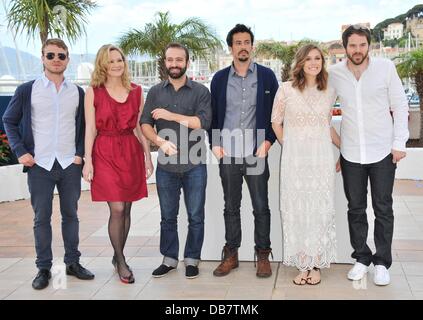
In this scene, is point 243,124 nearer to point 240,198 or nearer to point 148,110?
point 240,198

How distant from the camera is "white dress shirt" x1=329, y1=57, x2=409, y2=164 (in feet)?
13.3

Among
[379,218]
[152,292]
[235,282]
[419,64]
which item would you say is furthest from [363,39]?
[419,64]

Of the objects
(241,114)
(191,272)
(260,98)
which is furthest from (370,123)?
(191,272)

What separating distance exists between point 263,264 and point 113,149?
1384mm

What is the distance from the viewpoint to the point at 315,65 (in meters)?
4.03

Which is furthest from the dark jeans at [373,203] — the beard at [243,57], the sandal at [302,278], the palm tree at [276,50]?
the palm tree at [276,50]

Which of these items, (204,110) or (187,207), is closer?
(204,110)

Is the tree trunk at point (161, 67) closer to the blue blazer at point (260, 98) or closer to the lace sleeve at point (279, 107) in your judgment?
the blue blazer at point (260, 98)

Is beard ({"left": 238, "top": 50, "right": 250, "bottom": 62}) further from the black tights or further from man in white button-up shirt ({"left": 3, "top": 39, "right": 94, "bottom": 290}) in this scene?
the black tights

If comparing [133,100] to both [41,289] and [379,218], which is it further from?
[379,218]

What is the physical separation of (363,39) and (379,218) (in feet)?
4.11

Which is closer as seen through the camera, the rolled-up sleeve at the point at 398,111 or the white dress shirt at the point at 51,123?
the rolled-up sleeve at the point at 398,111

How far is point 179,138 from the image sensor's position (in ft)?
14.1

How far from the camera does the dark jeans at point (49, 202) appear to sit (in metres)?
4.21
